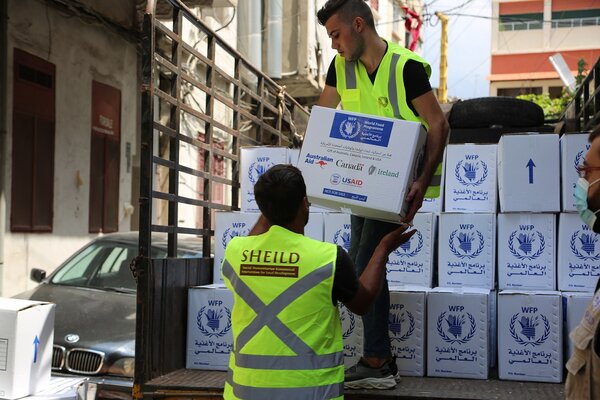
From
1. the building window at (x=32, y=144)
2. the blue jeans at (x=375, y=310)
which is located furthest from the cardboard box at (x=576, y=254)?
the building window at (x=32, y=144)

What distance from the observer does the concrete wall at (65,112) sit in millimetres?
8062

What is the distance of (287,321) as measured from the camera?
238 cm

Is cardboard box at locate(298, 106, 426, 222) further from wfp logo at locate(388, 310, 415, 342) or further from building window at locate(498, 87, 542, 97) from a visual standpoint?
building window at locate(498, 87, 542, 97)

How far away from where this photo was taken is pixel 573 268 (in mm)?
3648

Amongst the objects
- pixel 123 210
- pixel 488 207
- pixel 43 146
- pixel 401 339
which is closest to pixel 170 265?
pixel 401 339

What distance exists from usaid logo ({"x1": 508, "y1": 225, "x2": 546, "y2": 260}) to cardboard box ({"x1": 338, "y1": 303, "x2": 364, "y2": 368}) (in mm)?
949

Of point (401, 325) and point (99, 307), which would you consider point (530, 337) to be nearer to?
point (401, 325)

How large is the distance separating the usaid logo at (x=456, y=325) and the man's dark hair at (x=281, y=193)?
1.37 metres

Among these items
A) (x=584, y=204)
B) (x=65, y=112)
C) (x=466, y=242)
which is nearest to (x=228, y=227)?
(x=466, y=242)

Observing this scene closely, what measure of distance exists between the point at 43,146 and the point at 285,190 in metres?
6.91

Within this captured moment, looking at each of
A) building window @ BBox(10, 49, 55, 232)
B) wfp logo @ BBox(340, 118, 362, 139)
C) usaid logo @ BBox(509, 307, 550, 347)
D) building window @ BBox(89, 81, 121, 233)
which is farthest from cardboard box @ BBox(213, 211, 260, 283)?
building window @ BBox(89, 81, 121, 233)

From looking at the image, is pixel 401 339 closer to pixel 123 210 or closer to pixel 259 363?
pixel 259 363

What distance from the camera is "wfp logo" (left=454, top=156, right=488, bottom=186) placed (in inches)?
159

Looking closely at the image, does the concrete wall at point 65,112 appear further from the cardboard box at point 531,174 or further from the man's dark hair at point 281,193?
the man's dark hair at point 281,193
